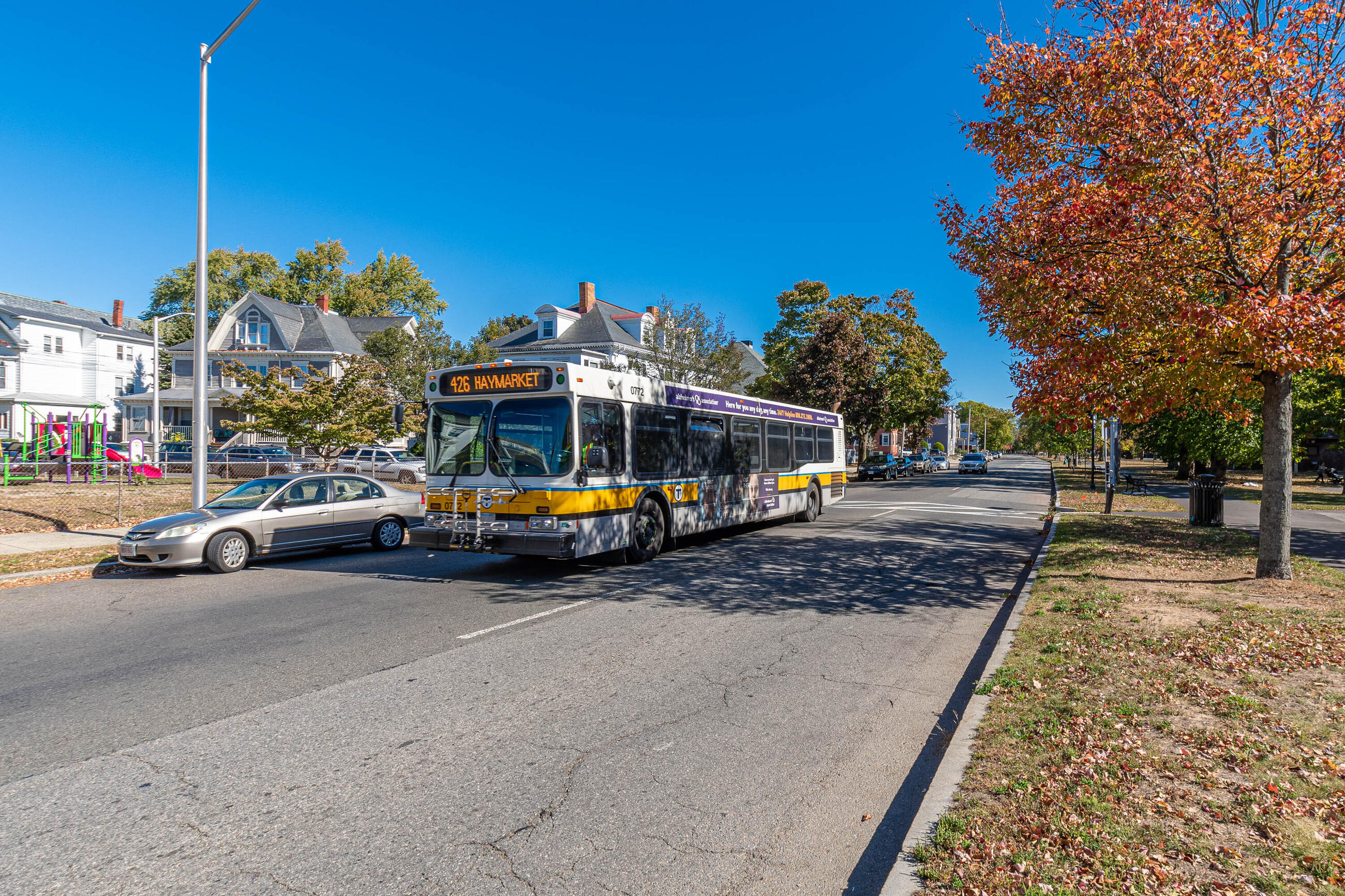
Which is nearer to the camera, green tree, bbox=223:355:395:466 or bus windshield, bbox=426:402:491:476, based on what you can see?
bus windshield, bbox=426:402:491:476

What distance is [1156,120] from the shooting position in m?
9.16

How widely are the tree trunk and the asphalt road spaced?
11.0 ft

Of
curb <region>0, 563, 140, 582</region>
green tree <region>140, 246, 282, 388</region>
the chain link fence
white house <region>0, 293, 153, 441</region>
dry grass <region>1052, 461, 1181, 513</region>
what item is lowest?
curb <region>0, 563, 140, 582</region>

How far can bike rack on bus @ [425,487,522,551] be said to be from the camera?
33.9 feet

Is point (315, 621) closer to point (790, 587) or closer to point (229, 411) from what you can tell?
point (790, 587)

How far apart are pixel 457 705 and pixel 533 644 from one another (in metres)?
1.63

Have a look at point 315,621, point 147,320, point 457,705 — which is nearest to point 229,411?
point 147,320

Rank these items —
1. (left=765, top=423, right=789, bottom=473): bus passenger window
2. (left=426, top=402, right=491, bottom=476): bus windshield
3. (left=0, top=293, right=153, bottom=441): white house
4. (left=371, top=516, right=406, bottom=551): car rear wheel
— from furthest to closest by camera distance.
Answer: (left=0, top=293, right=153, bottom=441): white house, (left=765, top=423, right=789, bottom=473): bus passenger window, (left=371, top=516, right=406, bottom=551): car rear wheel, (left=426, top=402, right=491, bottom=476): bus windshield

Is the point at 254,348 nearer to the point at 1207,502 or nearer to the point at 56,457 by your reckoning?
the point at 56,457

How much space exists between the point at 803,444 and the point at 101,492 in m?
19.9

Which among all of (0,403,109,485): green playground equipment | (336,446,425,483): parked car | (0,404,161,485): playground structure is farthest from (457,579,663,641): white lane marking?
(336,446,425,483): parked car

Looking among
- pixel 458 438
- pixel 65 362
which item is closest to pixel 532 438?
pixel 458 438

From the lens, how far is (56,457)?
28469mm

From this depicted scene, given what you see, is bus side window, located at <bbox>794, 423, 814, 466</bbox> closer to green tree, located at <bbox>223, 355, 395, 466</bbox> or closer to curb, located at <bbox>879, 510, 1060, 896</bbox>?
curb, located at <bbox>879, 510, 1060, 896</bbox>
